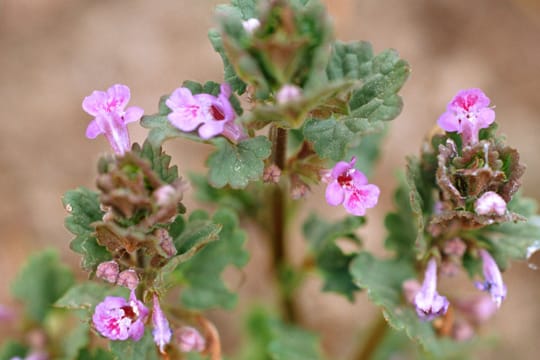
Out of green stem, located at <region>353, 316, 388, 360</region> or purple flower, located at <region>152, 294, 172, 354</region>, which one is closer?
purple flower, located at <region>152, 294, 172, 354</region>

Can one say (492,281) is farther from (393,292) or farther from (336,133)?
(336,133)

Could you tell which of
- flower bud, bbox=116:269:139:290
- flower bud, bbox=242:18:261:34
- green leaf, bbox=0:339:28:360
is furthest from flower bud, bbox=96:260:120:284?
green leaf, bbox=0:339:28:360

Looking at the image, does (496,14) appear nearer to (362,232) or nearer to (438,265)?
(362,232)

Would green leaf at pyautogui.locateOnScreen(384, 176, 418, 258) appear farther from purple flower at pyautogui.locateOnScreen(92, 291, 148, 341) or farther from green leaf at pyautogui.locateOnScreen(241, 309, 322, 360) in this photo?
purple flower at pyautogui.locateOnScreen(92, 291, 148, 341)

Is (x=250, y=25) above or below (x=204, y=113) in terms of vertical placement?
above

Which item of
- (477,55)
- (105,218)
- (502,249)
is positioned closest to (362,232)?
(477,55)

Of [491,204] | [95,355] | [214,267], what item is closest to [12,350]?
[95,355]

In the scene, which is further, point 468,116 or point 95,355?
point 95,355

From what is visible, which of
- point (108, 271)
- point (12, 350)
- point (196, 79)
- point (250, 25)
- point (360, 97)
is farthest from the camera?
point (196, 79)
